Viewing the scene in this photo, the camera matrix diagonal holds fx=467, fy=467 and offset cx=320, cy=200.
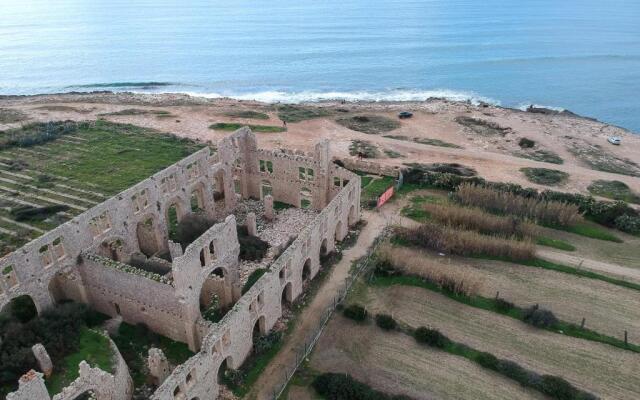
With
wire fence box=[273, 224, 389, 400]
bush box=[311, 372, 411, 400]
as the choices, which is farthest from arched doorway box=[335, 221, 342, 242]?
bush box=[311, 372, 411, 400]

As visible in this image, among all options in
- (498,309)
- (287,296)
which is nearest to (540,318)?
(498,309)

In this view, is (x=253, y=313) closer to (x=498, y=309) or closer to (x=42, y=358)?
(x=42, y=358)

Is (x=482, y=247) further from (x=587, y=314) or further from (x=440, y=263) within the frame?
(x=587, y=314)

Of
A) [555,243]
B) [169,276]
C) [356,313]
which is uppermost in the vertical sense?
[169,276]

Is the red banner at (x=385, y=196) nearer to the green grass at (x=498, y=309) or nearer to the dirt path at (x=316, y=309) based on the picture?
the dirt path at (x=316, y=309)

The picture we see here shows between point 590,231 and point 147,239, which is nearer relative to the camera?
point 147,239

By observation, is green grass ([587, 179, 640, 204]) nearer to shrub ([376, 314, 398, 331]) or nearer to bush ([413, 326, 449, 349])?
bush ([413, 326, 449, 349])

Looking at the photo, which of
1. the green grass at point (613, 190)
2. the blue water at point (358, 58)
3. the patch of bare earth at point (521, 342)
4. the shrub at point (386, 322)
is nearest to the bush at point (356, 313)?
the shrub at point (386, 322)

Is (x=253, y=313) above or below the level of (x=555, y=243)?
above
